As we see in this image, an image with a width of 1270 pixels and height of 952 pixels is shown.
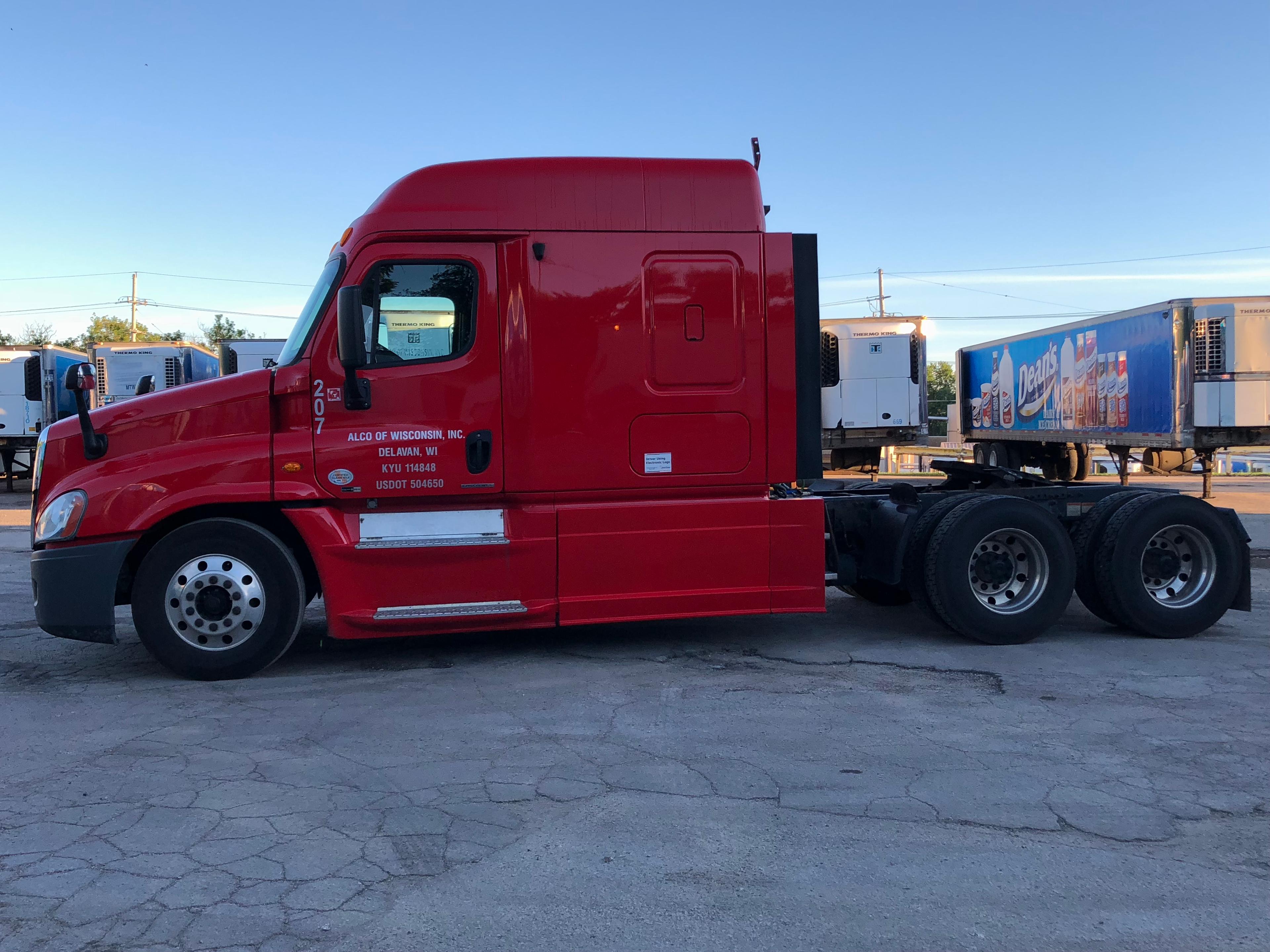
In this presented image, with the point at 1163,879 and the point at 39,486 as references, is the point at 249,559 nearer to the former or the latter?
the point at 39,486

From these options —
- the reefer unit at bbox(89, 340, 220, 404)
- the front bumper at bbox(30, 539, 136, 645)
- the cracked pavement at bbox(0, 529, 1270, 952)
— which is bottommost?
the cracked pavement at bbox(0, 529, 1270, 952)

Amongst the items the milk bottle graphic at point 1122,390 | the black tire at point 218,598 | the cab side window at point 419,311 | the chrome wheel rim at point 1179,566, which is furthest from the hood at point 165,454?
the milk bottle graphic at point 1122,390

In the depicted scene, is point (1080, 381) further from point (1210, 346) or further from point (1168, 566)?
point (1168, 566)

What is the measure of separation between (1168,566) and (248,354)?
448 inches

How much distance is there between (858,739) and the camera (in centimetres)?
493

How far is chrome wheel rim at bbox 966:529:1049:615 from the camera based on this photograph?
7059 mm

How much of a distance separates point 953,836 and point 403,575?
3.69 metres

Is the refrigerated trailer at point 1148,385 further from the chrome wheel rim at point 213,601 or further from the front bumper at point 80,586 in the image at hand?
the front bumper at point 80,586

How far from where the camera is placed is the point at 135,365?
23.7 meters

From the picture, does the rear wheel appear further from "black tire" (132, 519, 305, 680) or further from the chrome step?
"black tire" (132, 519, 305, 680)

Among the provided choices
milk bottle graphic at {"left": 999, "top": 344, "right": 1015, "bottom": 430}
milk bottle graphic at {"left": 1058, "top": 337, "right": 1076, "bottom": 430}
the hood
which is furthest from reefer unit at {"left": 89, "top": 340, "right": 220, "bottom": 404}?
the hood

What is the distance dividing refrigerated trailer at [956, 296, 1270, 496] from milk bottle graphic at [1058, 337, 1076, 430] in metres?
0.02

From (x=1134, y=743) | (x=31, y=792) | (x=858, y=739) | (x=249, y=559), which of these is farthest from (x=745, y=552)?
(x=31, y=792)

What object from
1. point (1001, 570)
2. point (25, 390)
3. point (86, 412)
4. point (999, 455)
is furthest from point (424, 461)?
point (25, 390)
